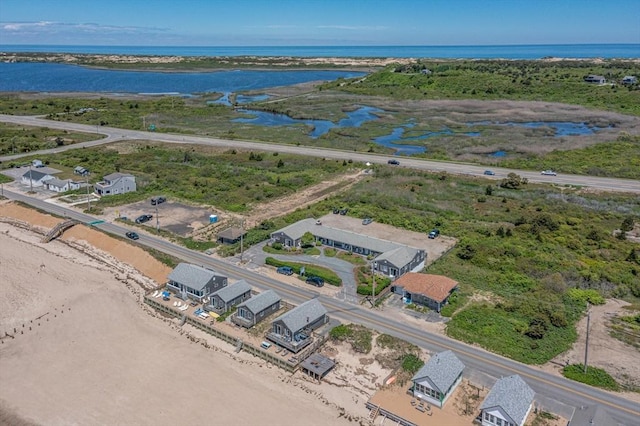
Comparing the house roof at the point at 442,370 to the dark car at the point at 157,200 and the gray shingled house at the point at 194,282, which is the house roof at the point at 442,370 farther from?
the dark car at the point at 157,200

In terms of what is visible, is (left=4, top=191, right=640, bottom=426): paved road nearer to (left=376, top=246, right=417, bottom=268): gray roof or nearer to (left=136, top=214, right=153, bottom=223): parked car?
(left=376, top=246, right=417, bottom=268): gray roof

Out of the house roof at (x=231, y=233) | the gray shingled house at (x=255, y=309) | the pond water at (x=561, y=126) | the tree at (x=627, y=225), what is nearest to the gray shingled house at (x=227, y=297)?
the gray shingled house at (x=255, y=309)

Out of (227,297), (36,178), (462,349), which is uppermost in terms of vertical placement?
(36,178)

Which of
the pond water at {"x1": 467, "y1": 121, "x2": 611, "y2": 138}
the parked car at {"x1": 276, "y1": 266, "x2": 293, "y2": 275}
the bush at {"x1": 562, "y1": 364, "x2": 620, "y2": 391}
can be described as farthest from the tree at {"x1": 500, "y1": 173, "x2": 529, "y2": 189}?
the bush at {"x1": 562, "y1": 364, "x2": 620, "y2": 391}

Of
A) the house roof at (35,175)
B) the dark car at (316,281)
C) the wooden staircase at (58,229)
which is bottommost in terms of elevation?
the dark car at (316,281)

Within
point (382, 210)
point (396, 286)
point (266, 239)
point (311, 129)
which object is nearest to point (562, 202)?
point (382, 210)

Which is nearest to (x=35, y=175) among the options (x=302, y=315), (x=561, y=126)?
(x=302, y=315)

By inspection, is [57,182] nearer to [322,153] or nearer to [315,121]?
[322,153]
